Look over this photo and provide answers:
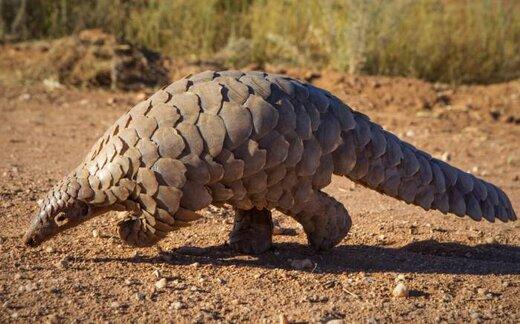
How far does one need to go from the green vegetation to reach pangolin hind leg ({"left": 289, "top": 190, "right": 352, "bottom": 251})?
21.1 ft

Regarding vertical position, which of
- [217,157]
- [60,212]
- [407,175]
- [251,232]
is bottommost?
[251,232]

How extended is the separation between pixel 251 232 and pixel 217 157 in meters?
0.78

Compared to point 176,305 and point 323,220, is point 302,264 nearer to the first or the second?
point 323,220

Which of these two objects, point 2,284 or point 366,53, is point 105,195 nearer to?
point 2,284

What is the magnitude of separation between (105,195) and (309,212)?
3.68 ft

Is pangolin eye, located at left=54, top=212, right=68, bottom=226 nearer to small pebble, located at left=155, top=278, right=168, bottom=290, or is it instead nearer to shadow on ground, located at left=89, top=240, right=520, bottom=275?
shadow on ground, located at left=89, top=240, right=520, bottom=275

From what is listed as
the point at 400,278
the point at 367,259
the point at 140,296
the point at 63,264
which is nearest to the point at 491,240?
the point at 367,259

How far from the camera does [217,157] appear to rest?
3.65m

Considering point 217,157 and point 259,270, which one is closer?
point 217,157

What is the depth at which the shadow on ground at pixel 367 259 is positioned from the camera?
4160 millimetres

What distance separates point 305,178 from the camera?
389 cm

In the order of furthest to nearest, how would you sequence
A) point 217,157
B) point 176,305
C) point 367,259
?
1. point 367,259
2. point 217,157
3. point 176,305

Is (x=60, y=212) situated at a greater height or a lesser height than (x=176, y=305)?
greater

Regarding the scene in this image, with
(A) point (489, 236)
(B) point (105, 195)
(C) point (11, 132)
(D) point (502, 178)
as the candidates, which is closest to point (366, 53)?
(D) point (502, 178)
